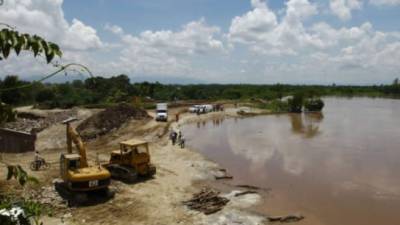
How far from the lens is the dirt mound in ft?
125

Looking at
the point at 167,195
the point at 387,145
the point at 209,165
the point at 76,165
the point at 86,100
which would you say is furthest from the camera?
the point at 86,100

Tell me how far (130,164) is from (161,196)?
2.99 metres

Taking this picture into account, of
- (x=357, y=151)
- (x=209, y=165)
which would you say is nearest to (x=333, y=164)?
(x=357, y=151)

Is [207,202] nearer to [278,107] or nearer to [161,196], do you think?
[161,196]

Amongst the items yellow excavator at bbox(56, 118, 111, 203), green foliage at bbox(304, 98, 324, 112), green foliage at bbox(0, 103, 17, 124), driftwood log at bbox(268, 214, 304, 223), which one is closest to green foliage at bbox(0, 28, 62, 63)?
green foliage at bbox(0, 103, 17, 124)

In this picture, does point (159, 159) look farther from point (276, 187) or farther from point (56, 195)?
point (56, 195)

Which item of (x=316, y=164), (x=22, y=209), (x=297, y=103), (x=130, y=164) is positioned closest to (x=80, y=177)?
(x=130, y=164)

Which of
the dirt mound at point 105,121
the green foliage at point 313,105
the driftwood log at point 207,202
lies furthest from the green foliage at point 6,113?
the green foliage at point 313,105

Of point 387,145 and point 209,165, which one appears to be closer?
point 209,165

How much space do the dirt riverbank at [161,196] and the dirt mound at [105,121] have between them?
5.45 metres

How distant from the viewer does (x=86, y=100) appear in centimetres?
6669

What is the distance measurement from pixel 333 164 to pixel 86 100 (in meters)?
47.0

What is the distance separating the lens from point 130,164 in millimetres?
21141

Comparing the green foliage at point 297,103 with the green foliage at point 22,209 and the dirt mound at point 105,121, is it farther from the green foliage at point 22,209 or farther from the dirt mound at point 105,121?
the green foliage at point 22,209
